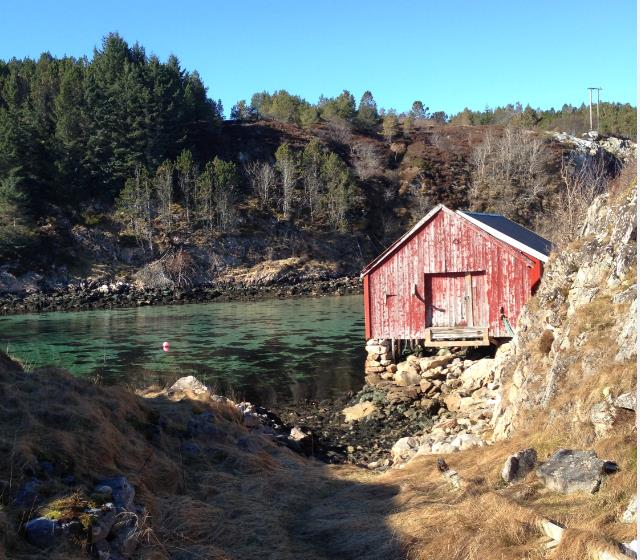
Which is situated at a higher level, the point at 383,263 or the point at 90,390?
the point at 383,263

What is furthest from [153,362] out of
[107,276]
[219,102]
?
[219,102]

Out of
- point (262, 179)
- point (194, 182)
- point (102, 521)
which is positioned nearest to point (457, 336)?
point (102, 521)

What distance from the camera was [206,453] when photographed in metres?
8.77

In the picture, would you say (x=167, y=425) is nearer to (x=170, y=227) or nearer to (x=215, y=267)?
(x=215, y=267)

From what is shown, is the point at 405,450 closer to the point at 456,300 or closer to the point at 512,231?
the point at 456,300

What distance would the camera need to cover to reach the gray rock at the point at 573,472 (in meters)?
5.92

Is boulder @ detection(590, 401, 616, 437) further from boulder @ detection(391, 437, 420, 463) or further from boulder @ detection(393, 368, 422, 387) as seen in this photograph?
boulder @ detection(393, 368, 422, 387)

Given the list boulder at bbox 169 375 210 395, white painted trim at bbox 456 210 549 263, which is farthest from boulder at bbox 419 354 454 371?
boulder at bbox 169 375 210 395

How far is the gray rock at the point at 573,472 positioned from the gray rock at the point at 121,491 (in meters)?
3.99

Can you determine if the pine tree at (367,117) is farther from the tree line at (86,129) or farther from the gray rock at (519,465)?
the gray rock at (519,465)

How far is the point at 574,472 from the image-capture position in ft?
20.1

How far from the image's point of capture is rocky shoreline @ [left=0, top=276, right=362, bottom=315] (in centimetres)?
4300

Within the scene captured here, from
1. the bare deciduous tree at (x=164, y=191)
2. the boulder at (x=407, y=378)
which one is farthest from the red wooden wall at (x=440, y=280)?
the bare deciduous tree at (x=164, y=191)

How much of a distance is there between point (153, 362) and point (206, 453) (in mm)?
14924
